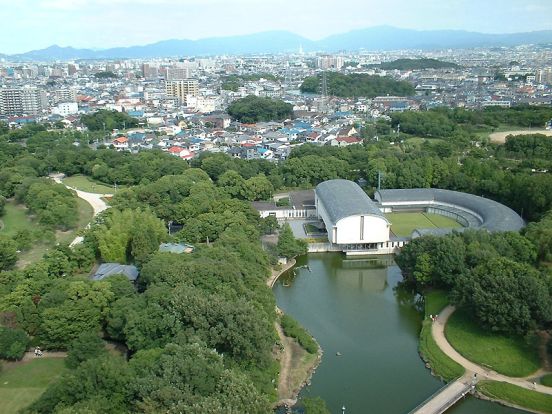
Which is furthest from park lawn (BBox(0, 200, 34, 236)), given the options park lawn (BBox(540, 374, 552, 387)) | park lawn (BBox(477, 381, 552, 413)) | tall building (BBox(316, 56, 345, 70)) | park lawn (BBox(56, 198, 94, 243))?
tall building (BBox(316, 56, 345, 70))

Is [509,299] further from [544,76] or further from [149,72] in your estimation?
[149,72]

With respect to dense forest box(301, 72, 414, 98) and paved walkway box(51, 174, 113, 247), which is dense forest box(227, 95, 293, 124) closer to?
dense forest box(301, 72, 414, 98)

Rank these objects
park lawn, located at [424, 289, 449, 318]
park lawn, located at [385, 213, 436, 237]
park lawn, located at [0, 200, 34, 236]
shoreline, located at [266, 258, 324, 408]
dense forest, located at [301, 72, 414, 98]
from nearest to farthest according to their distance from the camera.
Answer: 1. shoreline, located at [266, 258, 324, 408]
2. park lawn, located at [424, 289, 449, 318]
3. park lawn, located at [385, 213, 436, 237]
4. park lawn, located at [0, 200, 34, 236]
5. dense forest, located at [301, 72, 414, 98]

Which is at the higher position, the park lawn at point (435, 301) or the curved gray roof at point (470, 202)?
the curved gray roof at point (470, 202)

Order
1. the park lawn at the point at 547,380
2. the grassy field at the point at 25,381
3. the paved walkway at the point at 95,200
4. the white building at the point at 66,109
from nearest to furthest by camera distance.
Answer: the grassy field at the point at 25,381 < the park lawn at the point at 547,380 < the paved walkway at the point at 95,200 < the white building at the point at 66,109

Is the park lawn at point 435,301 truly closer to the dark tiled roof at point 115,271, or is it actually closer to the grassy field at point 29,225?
the dark tiled roof at point 115,271

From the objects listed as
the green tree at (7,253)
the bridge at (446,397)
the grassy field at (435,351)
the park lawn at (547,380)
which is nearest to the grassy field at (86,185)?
the green tree at (7,253)
